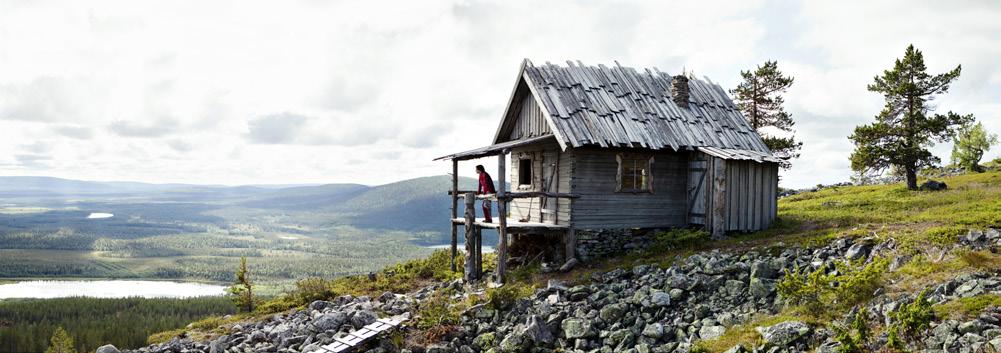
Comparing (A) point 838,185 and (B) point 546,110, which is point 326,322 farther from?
(A) point 838,185

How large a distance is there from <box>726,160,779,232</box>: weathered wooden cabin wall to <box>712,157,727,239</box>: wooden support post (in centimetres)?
31

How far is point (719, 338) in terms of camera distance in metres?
12.5

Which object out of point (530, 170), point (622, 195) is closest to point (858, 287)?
point (622, 195)

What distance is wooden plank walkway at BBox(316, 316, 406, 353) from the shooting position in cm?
1548

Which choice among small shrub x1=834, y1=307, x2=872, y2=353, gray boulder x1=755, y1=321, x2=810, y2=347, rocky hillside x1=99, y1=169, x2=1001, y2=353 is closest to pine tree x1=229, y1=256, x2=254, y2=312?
rocky hillside x1=99, y1=169, x2=1001, y2=353

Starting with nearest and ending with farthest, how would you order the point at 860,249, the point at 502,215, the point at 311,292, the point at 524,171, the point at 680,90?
1. the point at 860,249
2. the point at 502,215
3. the point at 311,292
4. the point at 524,171
5. the point at 680,90

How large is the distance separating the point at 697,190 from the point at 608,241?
3970 mm

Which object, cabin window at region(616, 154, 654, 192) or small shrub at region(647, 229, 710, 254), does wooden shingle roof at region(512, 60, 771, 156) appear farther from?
small shrub at region(647, 229, 710, 254)

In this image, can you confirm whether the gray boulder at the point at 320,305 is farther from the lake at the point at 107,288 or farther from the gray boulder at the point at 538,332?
the lake at the point at 107,288

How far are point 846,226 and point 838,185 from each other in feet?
106

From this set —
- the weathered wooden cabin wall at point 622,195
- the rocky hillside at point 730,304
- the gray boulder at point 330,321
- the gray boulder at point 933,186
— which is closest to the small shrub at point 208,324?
the rocky hillside at point 730,304

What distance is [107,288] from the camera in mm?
173875

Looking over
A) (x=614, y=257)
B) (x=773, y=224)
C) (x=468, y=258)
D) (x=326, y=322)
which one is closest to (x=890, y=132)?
(x=773, y=224)

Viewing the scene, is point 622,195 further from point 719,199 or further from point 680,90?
point 680,90
